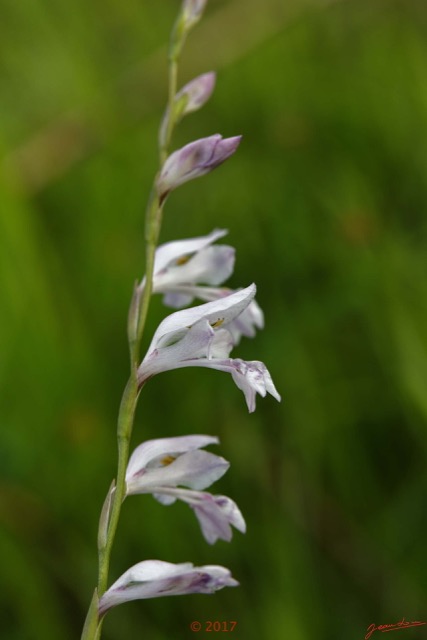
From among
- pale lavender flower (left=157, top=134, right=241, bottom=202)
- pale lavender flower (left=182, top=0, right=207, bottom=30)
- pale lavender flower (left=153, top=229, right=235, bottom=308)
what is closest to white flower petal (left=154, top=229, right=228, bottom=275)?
pale lavender flower (left=153, top=229, right=235, bottom=308)

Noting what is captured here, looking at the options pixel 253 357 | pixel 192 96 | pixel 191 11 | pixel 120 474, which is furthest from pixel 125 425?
pixel 253 357

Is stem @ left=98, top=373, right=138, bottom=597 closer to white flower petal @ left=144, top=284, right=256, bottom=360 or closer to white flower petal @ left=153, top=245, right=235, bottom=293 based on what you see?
white flower petal @ left=144, top=284, right=256, bottom=360

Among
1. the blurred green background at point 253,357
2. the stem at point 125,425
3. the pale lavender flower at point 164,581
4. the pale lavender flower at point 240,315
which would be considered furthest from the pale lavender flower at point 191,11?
the blurred green background at point 253,357

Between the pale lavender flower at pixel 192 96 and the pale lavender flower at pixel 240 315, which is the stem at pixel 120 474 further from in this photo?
the pale lavender flower at pixel 192 96

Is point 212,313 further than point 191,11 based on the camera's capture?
No

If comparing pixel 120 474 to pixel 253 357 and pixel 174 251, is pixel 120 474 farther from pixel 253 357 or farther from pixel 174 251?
pixel 253 357
